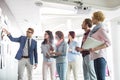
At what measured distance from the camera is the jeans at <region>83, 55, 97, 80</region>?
3255 millimetres

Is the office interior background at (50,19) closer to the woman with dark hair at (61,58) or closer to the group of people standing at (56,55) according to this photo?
the group of people standing at (56,55)

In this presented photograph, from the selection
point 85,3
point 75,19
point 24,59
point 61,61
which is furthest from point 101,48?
point 75,19

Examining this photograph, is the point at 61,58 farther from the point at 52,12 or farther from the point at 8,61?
the point at 52,12

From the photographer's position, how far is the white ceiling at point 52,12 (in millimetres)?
5328

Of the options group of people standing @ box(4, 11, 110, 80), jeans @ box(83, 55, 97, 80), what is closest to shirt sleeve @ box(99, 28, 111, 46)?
group of people standing @ box(4, 11, 110, 80)

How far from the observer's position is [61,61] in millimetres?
4223

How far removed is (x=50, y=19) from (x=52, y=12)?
1.04m

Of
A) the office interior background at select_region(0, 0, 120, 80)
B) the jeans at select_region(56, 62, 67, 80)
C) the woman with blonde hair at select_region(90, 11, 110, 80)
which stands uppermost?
the office interior background at select_region(0, 0, 120, 80)

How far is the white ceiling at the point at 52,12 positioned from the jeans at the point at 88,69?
6.67 ft

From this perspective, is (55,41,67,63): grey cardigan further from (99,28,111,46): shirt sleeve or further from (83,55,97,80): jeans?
(99,28,111,46): shirt sleeve

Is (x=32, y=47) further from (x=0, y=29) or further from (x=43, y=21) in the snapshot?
(x=43, y=21)

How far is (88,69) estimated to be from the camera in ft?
11.0

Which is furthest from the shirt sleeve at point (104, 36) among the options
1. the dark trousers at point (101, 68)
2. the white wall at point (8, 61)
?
the white wall at point (8, 61)

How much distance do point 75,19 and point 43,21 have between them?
1.31 metres
